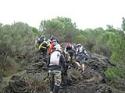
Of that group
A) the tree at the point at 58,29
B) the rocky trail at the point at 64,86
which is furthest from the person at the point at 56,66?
the tree at the point at 58,29

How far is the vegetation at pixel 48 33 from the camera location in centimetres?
1574

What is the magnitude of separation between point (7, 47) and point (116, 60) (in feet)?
25.1

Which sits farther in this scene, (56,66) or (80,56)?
(80,56)

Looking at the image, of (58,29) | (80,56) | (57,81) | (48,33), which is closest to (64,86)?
(57,81)

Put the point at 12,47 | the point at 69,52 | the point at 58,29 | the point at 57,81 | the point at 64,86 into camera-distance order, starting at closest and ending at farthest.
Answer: the point at 57,81
the point at 64,86
the point at 69,52
the point at 12,47
the point at 58,29

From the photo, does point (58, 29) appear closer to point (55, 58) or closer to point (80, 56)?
point (80, 56)

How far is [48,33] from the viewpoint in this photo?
3703cm

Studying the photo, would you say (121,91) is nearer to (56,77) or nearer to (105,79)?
(105,79)

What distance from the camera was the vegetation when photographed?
1574cm

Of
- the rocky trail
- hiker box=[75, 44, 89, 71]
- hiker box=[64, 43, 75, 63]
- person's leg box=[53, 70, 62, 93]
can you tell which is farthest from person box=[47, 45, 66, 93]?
hiker box=[75, 44, 89, 71]

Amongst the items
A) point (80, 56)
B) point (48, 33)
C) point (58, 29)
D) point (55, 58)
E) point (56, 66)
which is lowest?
point (56, 66)

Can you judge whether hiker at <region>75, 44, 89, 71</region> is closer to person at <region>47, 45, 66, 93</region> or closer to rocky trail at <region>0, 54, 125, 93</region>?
rocky trail at <region>0, 54, 125, 93</region>

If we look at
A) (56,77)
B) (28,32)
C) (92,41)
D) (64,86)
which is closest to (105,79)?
(64,86)

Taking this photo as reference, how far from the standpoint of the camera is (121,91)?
17.6 meters
